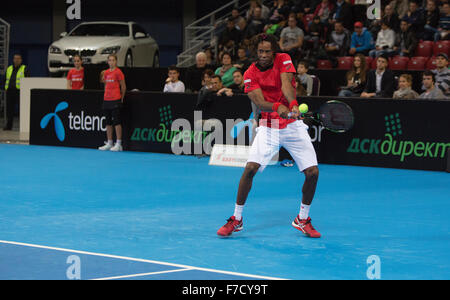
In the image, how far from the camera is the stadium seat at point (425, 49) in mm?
17656

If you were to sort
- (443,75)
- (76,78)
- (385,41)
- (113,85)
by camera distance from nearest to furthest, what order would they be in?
(443,75)
(113,85)
(385,41)
(76,78)

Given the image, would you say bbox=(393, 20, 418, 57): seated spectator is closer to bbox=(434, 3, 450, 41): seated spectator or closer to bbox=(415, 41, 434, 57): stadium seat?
bbox=(415, 41, 434, 57): stadium seat

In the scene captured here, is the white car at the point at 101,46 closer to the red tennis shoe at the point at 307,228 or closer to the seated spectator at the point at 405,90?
the seated spectator at the point at 405,90

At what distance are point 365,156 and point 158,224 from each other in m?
6.51

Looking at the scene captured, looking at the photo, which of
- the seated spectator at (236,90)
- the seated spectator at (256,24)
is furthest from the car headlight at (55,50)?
the seated spectator at (236,90)

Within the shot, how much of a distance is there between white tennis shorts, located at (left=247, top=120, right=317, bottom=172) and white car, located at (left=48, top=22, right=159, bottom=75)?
1374 cm

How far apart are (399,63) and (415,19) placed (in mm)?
1301

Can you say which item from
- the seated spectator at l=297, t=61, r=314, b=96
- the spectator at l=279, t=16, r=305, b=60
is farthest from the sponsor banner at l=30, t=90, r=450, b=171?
the spectator at l=279, t=16, r=305, b=60

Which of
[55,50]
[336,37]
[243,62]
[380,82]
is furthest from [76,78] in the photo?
[380,82]

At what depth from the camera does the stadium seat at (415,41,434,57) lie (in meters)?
17.7

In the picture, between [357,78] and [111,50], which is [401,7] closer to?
[357,78]

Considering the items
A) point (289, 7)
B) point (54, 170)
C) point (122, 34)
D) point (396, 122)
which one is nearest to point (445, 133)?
point (396, 122)

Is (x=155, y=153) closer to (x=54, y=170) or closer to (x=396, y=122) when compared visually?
(x=54, y=170)

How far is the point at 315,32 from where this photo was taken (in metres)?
19.4
